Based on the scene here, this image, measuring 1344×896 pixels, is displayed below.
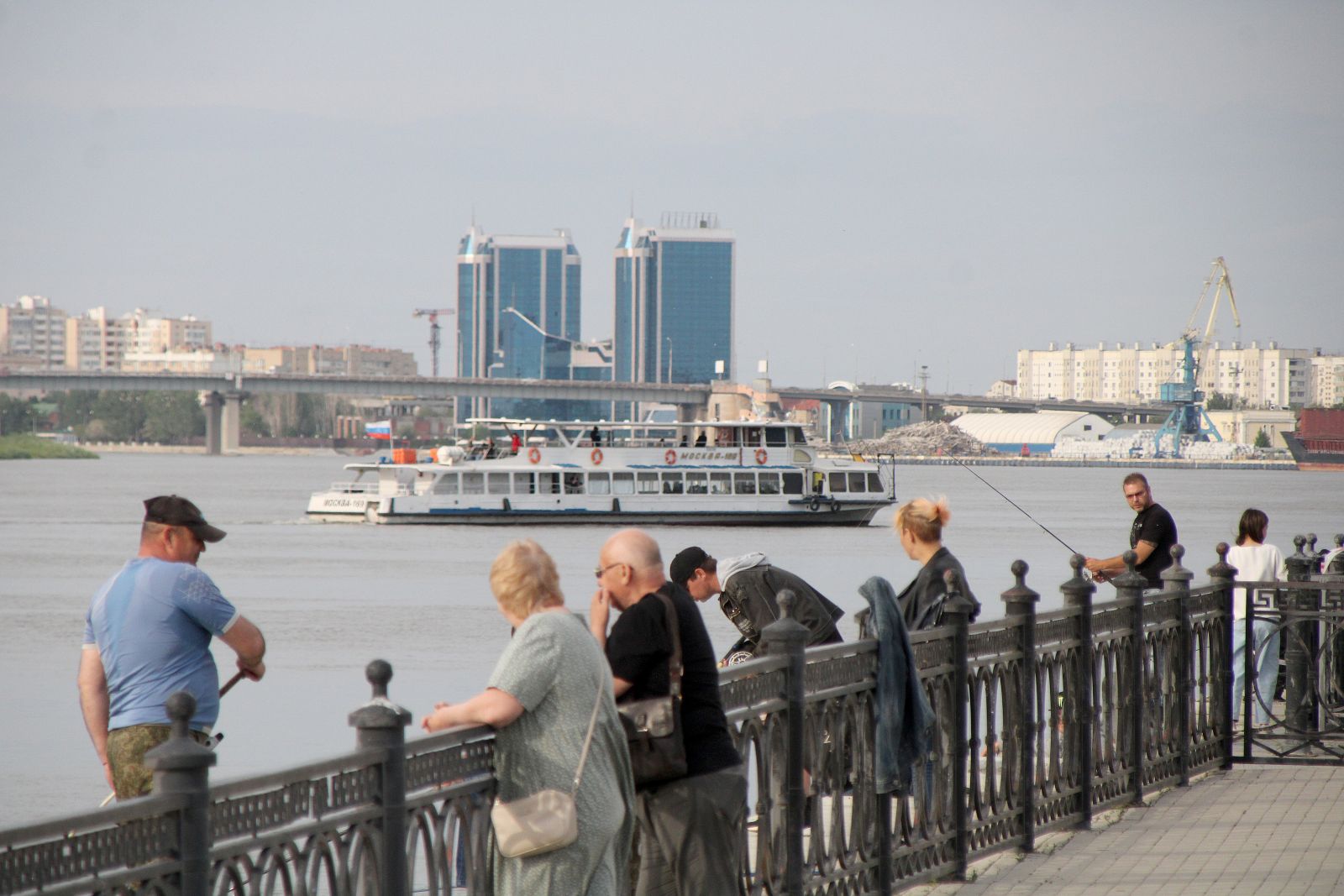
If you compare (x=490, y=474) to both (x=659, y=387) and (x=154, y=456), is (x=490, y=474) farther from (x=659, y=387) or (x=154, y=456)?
(x=154, y=456)

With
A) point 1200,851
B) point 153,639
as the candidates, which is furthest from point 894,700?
point 153,639

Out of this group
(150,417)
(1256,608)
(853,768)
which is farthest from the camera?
(150,417)

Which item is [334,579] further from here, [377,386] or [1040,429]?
[1040,429]

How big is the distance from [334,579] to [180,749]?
116ft

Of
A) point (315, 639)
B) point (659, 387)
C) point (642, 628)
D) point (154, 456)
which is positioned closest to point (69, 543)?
point (315, 639)

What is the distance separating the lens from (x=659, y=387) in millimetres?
105375

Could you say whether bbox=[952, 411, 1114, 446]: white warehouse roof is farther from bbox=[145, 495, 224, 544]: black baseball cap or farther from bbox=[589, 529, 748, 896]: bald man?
bbox=[589, 529, 748, 896]: bald man

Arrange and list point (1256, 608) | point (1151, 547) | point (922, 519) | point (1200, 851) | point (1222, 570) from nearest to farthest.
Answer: point (922, 519) < point (1200, 851) < point (1222, 570) < point (1256, 608) < point (1151, 547)

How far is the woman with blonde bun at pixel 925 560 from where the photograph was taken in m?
6.95

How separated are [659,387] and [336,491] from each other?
45423mm

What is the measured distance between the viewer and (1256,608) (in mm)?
9297

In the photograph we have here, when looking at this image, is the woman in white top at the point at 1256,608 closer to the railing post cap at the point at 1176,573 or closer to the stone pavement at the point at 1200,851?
the railing post cap at the point at 1176,573

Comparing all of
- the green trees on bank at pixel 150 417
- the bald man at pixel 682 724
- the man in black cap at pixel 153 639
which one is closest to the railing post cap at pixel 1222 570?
the bald man at pixel 682 724

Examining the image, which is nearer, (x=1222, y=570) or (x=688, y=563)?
(x=688, y=563)
